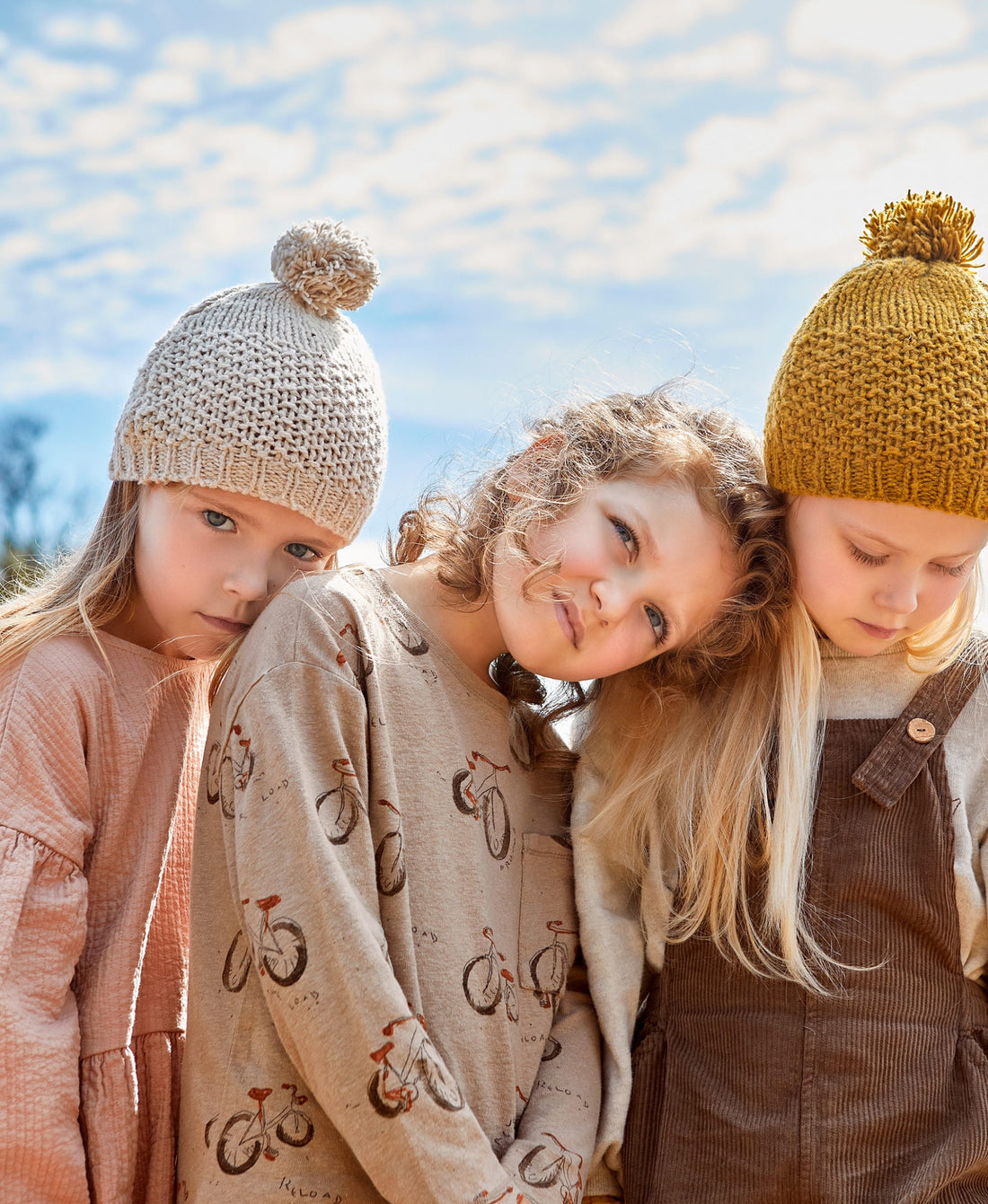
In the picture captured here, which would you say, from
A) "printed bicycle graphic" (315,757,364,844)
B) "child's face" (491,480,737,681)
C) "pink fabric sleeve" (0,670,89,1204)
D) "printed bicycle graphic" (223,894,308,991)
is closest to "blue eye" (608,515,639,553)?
"child's face" (491,480,737,681)

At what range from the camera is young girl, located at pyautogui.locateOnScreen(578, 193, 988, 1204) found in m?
1.70

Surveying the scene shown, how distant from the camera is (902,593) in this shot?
5.77 ft

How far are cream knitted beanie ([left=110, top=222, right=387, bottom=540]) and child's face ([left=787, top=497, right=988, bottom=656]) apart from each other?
2.47 ft

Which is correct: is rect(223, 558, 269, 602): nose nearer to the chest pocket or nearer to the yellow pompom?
the chest pocket

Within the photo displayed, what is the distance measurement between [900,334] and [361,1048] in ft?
4.01

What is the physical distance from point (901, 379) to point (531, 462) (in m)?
0.62

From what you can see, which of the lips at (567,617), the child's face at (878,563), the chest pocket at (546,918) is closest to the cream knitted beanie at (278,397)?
the lips at (567,617)

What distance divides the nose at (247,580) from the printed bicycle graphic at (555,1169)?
0.92m

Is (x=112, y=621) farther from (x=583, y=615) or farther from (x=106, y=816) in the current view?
(x=583, y=615)

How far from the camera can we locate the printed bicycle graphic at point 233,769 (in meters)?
1.59

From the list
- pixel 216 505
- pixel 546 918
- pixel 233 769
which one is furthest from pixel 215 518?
pixel 546 918

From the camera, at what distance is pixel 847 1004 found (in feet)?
5.81

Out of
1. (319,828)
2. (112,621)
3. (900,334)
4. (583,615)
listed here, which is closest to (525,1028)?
(319,828)

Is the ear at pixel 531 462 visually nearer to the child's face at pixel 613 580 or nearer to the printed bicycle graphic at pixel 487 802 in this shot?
the child's face at pixel 613 580
